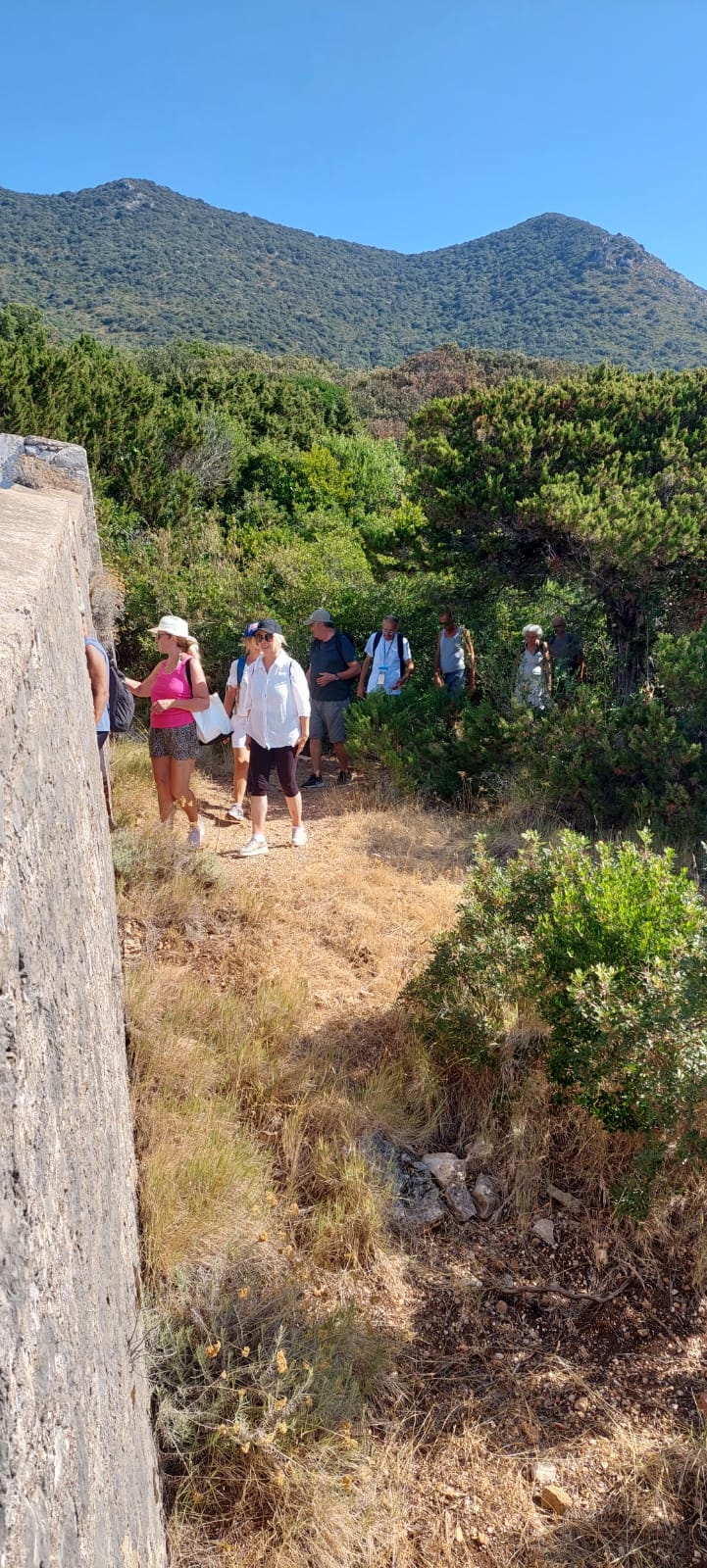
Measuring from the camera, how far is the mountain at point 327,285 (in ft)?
207

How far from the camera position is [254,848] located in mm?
5945

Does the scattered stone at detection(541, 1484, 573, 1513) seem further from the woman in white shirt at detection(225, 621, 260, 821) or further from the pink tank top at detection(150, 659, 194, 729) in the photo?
the woman in white shirt at detection(225, 621, 260, 821)

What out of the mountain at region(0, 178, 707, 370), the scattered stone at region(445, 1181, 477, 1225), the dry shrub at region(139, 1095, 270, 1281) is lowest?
the scattered stone at region(445, 1181, 477, 1225)

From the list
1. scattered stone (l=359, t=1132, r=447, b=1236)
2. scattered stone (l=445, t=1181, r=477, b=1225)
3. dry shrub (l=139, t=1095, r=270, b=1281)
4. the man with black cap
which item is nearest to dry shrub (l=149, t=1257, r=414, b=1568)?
dry shrub (l=139, t=1095, r=270, b=1281)

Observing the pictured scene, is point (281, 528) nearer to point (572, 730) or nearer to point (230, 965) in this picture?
point (572, 730)

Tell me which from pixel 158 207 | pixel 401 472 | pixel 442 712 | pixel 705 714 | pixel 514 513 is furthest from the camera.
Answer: pixel 158 207

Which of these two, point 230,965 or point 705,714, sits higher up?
point 705,714

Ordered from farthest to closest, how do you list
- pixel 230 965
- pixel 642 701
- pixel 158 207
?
pixel 158 207, pixel 642 701, pixel 230 965

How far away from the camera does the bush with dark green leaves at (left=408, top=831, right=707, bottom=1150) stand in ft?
9.95

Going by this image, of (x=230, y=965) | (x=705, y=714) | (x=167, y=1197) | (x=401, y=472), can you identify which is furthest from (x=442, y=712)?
(x=401, y=472)

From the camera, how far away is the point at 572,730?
6.90m

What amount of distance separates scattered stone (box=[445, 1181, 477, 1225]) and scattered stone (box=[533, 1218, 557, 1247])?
24 cm

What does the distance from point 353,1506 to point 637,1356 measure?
3.60 feet

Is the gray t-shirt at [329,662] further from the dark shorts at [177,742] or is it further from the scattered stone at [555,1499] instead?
the scattered stone at [555,1499]
